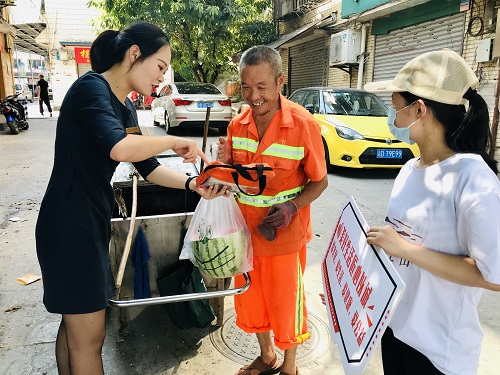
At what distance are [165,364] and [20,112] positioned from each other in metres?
12.6

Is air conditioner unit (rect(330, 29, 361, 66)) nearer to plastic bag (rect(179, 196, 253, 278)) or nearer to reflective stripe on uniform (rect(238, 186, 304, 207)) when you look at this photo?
reflective stripe on uniform (rect(238, 186, 304, 207))

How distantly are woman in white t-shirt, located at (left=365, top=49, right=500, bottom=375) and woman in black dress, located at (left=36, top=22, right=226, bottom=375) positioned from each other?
0.85 metres

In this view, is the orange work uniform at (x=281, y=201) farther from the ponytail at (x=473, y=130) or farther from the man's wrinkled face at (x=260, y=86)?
the ponytail at (x=473, y=130)

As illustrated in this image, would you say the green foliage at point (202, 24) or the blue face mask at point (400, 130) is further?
the green foliage at point (202, 24)

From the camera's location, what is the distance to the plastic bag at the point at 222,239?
191cm

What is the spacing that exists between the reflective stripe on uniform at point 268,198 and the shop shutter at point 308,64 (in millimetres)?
12707

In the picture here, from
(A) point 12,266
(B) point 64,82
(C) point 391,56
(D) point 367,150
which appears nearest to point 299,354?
(A) point 12,266

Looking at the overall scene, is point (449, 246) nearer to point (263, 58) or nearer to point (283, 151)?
point (283, 151)

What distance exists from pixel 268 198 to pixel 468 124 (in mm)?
982

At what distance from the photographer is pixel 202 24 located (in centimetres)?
1473

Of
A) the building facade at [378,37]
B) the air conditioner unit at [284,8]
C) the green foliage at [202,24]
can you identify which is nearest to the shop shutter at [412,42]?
the building facade at [378,37]

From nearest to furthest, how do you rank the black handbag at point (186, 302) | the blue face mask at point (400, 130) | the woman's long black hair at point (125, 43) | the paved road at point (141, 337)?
1. the blue face mask at point (400, 130)
2. the woman's long black hair at point (125, 43)
3. the paved road at point (141, 337)
4. the black handbag at point (186, 302)

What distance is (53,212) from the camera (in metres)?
1.54

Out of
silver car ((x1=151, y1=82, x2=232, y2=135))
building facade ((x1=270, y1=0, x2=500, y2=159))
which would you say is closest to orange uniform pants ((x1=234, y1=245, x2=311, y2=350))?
building facade ((x1=270, y1=0, x2=500, y2=159))
